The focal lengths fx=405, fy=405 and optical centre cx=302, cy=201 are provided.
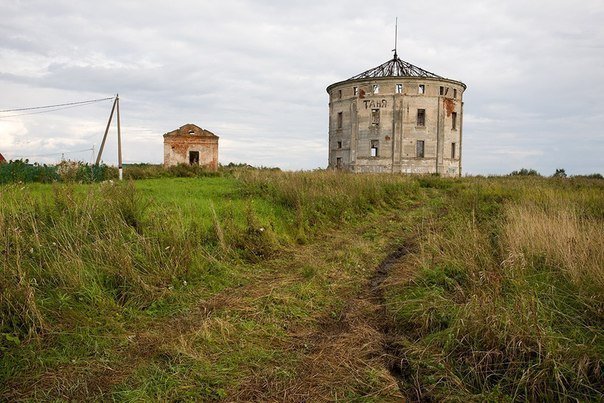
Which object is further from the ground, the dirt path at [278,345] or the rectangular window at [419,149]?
the rectangular window at [419,149]

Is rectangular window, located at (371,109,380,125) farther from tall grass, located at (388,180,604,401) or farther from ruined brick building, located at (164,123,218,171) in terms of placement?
tall grass, located at (388,180,604,401)

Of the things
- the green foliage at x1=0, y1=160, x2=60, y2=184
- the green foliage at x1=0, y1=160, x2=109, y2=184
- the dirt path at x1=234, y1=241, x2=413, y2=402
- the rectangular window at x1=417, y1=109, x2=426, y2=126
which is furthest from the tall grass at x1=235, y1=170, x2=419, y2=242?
the rectangular window at x1=417, y1=109, x2=426, y2=126

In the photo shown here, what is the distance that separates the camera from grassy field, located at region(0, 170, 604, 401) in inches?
113

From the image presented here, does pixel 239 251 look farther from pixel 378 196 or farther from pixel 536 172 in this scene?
pixel 536 172

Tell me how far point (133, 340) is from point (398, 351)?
89.7 inches

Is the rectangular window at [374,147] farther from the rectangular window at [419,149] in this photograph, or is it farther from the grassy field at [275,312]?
the grassy field at [275,312]

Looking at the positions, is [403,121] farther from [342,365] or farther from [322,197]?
[342,365]

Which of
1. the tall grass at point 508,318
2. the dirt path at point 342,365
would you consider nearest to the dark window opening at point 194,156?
the tall grass at point 508,318

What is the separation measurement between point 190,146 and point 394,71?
20.7 m

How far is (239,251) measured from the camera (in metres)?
6.15

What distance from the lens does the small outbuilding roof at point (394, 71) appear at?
36875mm

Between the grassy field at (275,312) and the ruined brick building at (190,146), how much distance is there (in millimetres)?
21688

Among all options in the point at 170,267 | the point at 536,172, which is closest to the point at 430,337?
the point at 170,267

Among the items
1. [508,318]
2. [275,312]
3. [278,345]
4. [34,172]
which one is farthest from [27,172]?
[508,318]
